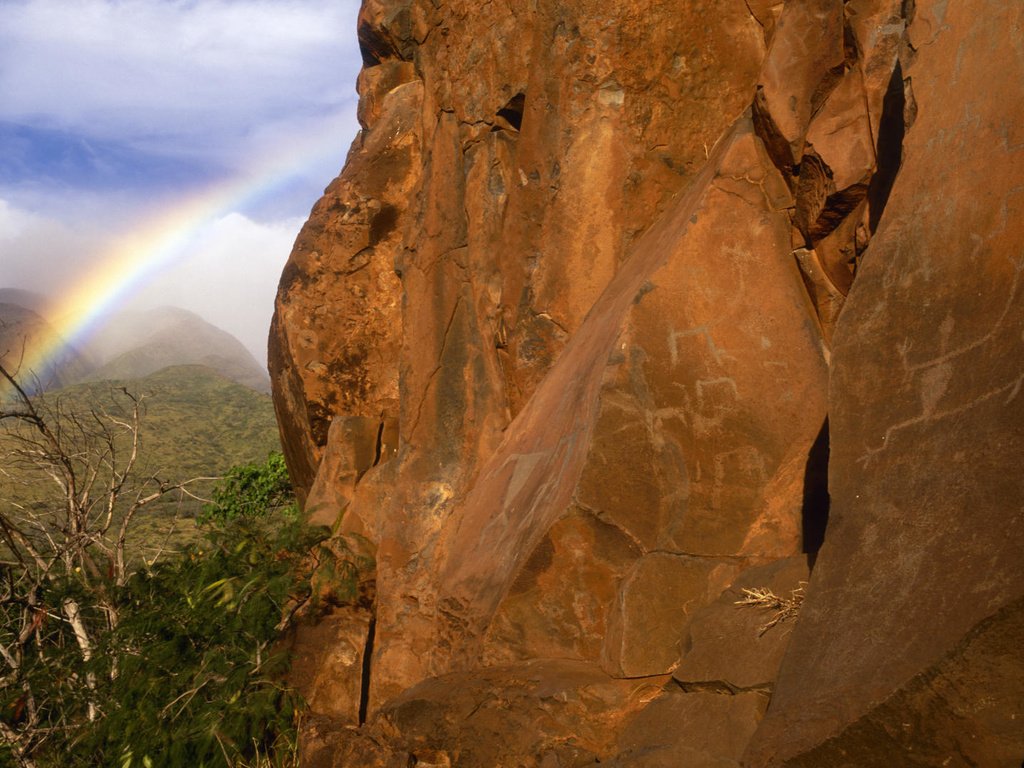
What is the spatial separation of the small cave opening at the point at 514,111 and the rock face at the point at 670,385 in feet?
0.08

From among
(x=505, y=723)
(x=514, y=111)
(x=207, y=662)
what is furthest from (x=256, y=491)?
(x=505, y=723)

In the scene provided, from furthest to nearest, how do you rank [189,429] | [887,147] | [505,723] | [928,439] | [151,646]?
[189,429], [151,646], [887,147], [505,723], [928,439]

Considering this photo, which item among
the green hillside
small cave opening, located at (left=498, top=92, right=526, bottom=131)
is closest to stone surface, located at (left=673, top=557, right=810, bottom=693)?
small cave opening, located at (left=498, top=92, right=526, bottom=131)

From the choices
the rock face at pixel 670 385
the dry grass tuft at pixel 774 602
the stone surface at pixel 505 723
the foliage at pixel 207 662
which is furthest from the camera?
the foliage at pixel 207 662

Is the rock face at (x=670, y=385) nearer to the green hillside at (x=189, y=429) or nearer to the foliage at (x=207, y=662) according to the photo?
the foliage at (x=207, y=662)

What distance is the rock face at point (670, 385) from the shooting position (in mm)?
2623

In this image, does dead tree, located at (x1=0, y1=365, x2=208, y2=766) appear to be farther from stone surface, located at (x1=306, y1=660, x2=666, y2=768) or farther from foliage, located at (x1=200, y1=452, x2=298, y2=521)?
foliage, located at (x1=200, y1=452, x2=298, y2=521)

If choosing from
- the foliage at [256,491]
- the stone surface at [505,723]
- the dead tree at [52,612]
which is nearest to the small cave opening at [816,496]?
the stone surface at [505,723]

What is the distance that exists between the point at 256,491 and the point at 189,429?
1408 cm

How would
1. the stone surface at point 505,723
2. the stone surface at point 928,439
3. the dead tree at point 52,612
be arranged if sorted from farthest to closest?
the dead tree at point 52,612 < the stone surface at point 505,723 < the stone surface at point 928,439

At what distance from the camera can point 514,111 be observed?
6289mm

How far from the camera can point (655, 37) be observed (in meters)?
5.74

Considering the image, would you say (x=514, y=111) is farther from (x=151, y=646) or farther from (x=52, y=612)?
(x=52, y=612)

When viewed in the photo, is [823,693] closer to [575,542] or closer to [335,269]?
[575,542]
